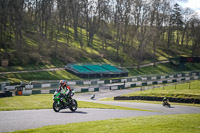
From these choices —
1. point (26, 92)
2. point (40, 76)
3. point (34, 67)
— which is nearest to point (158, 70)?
point (34, 67)

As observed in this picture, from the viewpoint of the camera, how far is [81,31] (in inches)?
2968

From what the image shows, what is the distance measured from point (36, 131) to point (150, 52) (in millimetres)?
83021

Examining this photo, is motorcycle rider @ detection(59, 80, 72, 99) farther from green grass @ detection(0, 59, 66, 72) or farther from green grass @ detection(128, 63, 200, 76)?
green grass @ detection(128, 63, 200, 76)

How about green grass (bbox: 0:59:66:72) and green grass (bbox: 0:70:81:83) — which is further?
green grass (bbox: 0:59:66:72)

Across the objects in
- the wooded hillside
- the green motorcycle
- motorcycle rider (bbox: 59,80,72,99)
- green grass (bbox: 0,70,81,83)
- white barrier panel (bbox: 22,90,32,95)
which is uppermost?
the wooded hillside

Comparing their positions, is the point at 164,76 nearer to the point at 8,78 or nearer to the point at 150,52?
the point at 150,52

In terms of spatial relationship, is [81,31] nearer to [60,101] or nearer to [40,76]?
[40,76]

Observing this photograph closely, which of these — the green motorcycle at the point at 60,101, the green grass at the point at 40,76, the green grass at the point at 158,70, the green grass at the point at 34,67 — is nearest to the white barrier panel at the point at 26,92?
the green grass at the point at 40,76

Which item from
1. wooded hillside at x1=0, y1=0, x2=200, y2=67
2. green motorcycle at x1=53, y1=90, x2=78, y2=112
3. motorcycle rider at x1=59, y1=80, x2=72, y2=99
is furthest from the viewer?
wooded hillside at x1=0, y1=0, x2=200, y2=67

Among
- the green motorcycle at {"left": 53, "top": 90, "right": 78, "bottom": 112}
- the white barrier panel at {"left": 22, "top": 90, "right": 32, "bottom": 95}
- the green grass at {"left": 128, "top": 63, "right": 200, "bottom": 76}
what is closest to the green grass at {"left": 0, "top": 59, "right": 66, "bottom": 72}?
the white barrier panel at {"left": 22, "top": 90, "right": 32, "bottom": 95}

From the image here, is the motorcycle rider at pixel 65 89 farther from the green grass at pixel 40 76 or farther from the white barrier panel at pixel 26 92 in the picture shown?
the green grass at pixel 40 76

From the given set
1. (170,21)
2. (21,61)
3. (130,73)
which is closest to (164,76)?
(130,73)

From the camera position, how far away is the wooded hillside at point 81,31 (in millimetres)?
59188

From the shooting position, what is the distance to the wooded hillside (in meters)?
59.2
